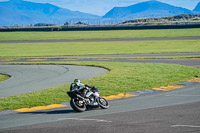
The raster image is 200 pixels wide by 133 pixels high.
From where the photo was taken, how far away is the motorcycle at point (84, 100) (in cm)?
1434

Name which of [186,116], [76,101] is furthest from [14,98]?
[186,116]

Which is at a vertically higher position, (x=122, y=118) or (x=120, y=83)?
(x=122, y=118)

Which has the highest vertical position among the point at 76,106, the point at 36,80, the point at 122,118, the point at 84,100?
the point at 84,100

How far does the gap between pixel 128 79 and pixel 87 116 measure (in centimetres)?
1041

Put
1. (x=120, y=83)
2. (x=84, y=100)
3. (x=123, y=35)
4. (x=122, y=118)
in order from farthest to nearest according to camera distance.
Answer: (x=123, y=35) < (x=120, y=83) < (x=84, y=100) < (x=122, y=118)

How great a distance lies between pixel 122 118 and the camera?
12992 mm

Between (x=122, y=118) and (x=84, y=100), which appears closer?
(x=122, y=118)

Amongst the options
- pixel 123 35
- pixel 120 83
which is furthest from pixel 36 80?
pixel 123 35

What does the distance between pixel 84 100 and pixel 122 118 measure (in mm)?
2192

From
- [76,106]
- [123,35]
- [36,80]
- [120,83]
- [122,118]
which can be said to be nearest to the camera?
[122,118]

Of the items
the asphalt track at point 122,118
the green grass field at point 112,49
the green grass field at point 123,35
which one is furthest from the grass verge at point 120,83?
the green grass field at point 123,35

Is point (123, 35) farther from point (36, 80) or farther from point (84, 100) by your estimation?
point (84, 100)

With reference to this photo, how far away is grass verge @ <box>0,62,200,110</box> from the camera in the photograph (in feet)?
57.3

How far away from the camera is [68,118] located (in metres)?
13.4
